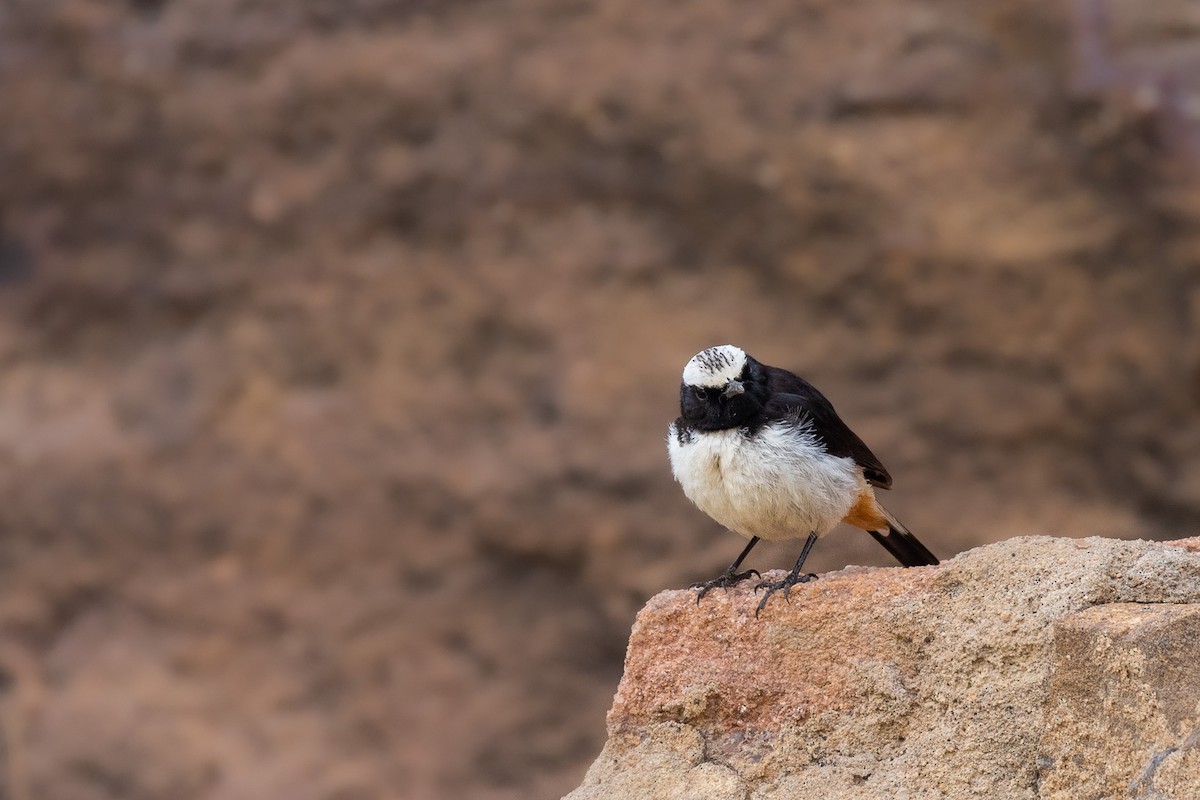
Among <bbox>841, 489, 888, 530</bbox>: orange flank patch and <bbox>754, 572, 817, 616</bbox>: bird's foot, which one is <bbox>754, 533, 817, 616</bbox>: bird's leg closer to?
<bbox>754, 572, 817, 616</bbox>: bird's foot

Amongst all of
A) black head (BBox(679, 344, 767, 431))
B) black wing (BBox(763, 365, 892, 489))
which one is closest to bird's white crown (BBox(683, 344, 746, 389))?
black head (BBox(679, 344, 767, 431))

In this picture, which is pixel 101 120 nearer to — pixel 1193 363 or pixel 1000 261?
pixel 1000 261

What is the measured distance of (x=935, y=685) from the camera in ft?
9.60

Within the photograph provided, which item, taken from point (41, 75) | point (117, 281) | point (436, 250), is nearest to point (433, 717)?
point (436, 250)

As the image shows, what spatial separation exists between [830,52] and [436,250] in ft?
8.26

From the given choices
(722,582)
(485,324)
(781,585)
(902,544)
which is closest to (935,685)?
(781,585)

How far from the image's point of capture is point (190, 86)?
906 cm

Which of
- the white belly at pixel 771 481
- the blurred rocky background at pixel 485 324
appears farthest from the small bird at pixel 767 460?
the blurred rocky background at pixel 485 324

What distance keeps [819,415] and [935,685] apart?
1585 millimetres

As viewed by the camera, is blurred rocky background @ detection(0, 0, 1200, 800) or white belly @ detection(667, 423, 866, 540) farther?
blurred rocky background @ detection(0, 0, 1200, 800)

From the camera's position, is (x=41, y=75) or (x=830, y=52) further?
(x=41, y=75)

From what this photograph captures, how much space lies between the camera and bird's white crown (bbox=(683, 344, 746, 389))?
4.39m

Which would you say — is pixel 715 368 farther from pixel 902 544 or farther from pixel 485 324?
pixel 485 324

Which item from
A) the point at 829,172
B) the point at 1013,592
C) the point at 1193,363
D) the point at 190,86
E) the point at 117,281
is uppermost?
the point at 190,86
